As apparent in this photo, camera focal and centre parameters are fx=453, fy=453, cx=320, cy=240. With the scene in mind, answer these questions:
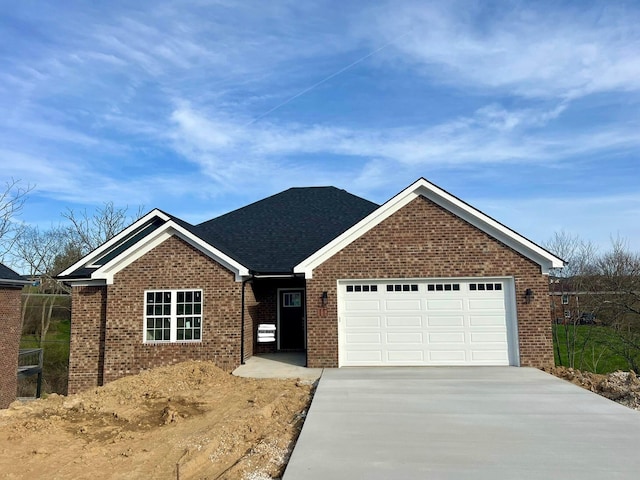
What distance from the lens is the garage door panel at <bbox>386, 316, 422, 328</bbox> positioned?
12.6 m

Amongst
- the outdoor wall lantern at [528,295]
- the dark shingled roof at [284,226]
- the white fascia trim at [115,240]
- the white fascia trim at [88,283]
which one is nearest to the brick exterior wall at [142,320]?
the white fascia trim at [88,283]

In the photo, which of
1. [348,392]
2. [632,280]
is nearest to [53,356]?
[348,392]

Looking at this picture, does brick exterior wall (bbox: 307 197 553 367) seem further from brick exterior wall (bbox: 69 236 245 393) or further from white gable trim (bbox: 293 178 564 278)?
brick exterior wall (bbox: 69 236 245 393)

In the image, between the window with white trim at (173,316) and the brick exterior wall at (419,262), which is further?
the window with white trim at (173,316)

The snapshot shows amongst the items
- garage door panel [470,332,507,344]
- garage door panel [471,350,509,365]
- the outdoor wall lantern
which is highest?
the outdoor wall lantern

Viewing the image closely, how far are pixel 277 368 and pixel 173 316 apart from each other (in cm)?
343

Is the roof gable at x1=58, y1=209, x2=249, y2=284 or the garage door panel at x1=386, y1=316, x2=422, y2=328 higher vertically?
the roof gable at x1=58, y1=209, x2=249, y2=284

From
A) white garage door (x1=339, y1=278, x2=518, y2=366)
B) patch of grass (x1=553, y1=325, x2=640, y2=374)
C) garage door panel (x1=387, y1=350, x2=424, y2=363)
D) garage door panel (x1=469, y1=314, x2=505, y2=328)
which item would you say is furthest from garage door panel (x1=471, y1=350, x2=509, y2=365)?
patch of grass (x1=553, y1=325, x2=640, y2=374)

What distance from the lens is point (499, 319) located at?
40.7 ft

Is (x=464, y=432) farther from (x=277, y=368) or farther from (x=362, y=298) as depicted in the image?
(x=277, y=368)

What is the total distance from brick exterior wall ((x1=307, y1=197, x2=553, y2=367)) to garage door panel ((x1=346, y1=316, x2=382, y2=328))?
45cm

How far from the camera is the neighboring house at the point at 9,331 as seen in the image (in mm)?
21141

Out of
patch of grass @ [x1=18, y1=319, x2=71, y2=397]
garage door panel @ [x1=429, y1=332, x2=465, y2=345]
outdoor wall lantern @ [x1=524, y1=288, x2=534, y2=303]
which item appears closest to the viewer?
outdoor wall lantern @ [x1=524, y1=288, x2=534, y2=303]

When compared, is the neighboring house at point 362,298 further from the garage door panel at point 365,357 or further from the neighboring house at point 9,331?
the neighboring house at point 9,331
